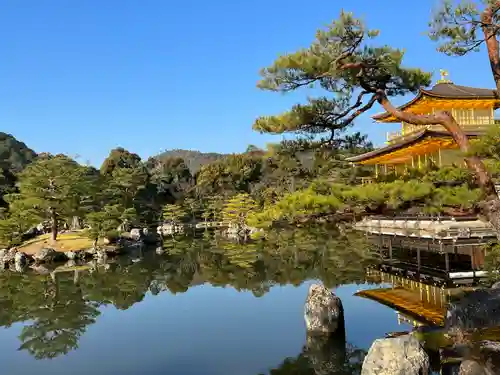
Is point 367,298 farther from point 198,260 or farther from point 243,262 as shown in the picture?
point 198,260

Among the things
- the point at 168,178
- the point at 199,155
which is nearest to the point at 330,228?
the point at 168,178

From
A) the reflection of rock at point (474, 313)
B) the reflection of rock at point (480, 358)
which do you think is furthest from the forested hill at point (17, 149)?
the reflection of rock at point (480, 358)

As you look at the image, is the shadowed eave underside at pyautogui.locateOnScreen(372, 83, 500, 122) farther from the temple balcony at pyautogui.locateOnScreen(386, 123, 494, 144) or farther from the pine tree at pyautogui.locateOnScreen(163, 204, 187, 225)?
the pine tree at pyautogui.locateOnScreen(163, 204, 187, 225)

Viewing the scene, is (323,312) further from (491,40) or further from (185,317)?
(491,40)

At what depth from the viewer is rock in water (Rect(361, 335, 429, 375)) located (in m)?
4.99

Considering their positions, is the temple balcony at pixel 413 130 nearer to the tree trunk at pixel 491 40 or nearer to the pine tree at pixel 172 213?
the tree trunk at pixel 491 40

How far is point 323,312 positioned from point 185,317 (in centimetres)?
393

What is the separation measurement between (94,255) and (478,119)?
17.9 metres

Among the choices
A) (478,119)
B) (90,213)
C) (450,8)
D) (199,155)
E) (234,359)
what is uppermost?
(199,155)

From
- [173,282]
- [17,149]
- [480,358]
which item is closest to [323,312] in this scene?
[480,358]

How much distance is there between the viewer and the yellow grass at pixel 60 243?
2139cm

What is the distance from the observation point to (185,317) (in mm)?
10406

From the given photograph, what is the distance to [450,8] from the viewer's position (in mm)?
4129

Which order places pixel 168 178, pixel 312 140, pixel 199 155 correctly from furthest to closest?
1. pixel 199 155
2. pixel 168 178
3. pixel 312 140
